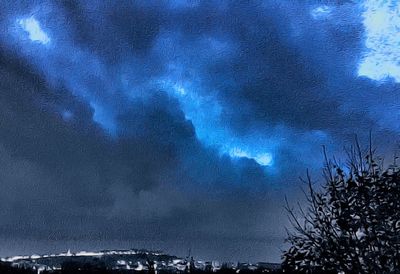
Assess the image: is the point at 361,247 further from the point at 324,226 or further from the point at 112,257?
the point at 112,257

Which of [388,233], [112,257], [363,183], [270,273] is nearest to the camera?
[388,233]

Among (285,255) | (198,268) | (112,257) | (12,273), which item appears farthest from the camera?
(112,257)

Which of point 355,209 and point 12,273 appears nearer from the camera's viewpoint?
point 355,209

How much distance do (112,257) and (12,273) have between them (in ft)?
36.5

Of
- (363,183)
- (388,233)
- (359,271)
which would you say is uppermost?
(363,183)

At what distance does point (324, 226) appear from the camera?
15281mm

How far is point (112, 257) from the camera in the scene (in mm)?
33031

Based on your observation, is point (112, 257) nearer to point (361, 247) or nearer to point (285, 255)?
point (285, 255)

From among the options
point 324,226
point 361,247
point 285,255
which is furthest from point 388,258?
point 285,255

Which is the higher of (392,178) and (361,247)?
(392,178)

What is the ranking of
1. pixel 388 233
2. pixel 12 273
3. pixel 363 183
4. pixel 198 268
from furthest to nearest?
pixel 198 268
pixel 12 273
pixel 363 183
pixel 388 233

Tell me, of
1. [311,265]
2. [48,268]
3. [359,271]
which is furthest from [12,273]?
[359,271]

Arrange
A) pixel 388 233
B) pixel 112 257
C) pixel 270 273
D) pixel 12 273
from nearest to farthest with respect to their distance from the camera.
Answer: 1. pixel 388 233
2. pixel 12 273
3. pixel 270 273
4. pixel 112 257

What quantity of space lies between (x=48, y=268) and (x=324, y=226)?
46.4 ft
